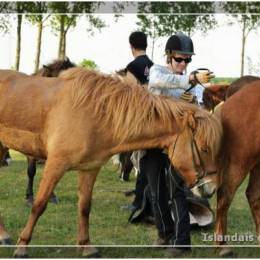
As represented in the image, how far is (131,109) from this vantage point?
4.25 metres

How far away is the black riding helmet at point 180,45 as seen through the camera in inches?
178

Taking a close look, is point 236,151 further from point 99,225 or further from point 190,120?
point 99,225

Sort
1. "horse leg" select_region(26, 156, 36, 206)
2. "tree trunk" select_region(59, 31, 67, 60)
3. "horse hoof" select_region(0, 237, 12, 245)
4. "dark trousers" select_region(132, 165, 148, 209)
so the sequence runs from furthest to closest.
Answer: "tree trunk" select_region(59, 31, 67, 60) → "horse leg" select_region(26, 156, 36, 206) → "dark trousers" select_region(132, 165, 148, 209) → "horse hoof" select_region(0, 237, 12, 245)

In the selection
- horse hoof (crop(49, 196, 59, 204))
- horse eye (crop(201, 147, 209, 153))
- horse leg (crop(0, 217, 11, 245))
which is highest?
horse eye (crop(201, 147, 209, 153))

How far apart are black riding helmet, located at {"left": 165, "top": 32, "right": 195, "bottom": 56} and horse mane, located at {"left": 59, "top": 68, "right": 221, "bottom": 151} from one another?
18.9 inches

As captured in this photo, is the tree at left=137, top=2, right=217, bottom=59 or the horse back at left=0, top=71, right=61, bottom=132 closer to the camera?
the horse back at left=0, top=71, right=61, bottom=132

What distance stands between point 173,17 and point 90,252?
3.52 metres

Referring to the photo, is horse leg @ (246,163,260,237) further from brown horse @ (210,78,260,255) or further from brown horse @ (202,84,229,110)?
brown horse @ (202,84,229,110)

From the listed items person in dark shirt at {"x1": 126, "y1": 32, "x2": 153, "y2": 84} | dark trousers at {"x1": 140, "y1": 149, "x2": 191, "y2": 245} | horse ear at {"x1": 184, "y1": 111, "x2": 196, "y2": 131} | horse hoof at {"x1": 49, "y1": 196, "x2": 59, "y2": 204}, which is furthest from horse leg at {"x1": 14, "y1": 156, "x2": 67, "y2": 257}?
horse hoof at {"x1": 49, "y1": 196, "x2": 59, "y2": 204}

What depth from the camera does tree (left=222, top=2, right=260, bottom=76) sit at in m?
6.43

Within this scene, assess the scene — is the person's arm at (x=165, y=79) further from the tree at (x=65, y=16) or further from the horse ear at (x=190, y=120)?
the tree at (x=65, y=16)

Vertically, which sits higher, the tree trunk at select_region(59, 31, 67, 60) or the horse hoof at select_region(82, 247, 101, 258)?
the tree trunk at select_region(59, 31, 67, 60)

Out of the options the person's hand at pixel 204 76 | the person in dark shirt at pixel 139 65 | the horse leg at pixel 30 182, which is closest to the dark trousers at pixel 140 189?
the person in dark shirt at pixel 139 65

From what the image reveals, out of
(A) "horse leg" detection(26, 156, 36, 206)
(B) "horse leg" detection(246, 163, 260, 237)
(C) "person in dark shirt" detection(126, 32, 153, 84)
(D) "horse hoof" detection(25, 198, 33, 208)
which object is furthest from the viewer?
(A) "horse leg" detection(26, 156, 36, 206)
